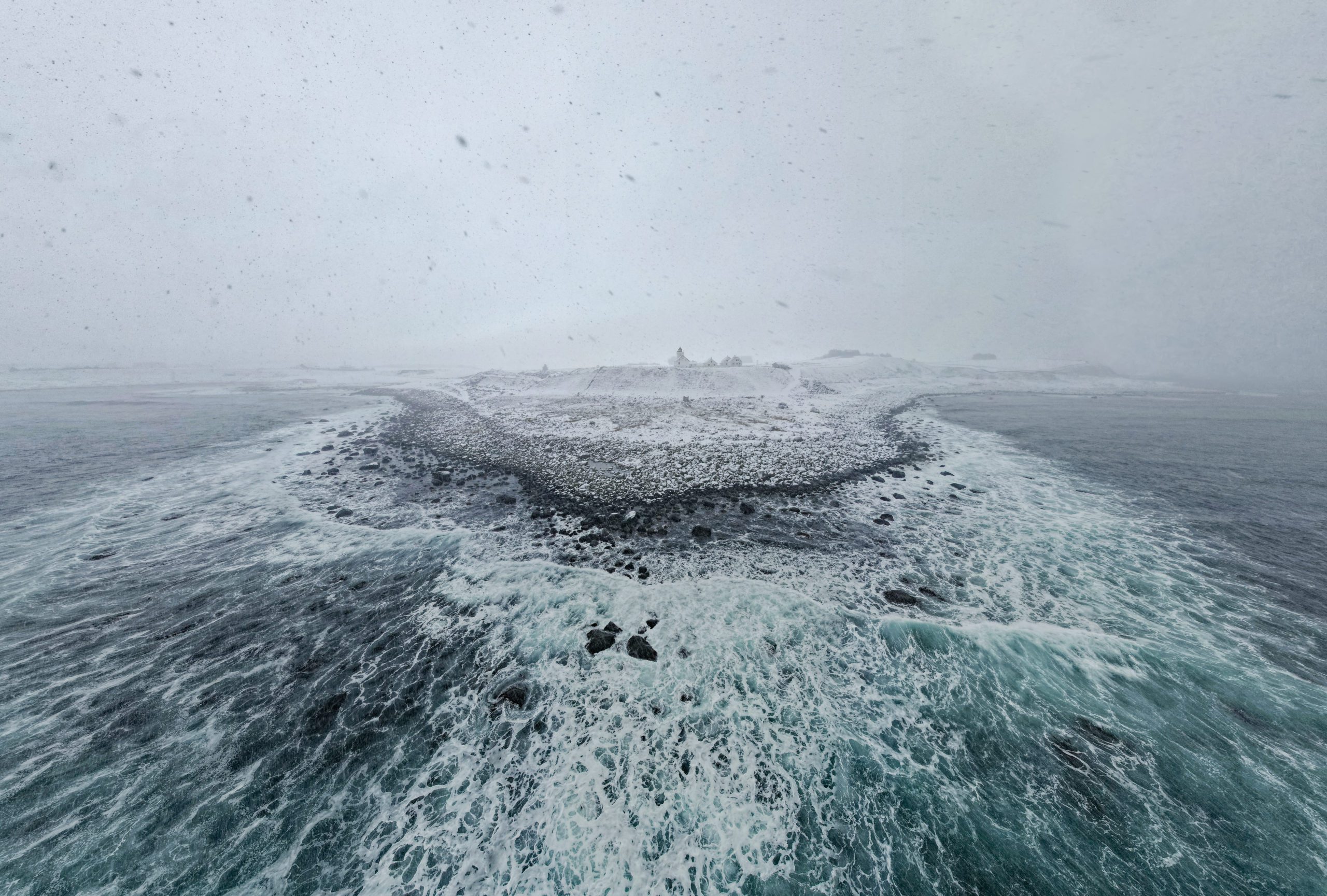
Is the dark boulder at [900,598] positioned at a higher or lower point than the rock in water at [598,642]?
higher

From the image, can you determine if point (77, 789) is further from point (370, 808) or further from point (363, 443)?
point (363, 443)

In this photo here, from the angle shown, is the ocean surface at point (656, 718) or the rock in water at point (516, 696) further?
the rock in water at point (516, 696)

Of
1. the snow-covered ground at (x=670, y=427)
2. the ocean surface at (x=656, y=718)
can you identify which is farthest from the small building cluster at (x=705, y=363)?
the ocean surface at (x=656, y=718)

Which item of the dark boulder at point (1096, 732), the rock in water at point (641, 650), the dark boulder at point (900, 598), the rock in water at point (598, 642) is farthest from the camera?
the dark boulder at point (900, 598)

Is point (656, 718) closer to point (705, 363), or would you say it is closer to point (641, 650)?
point (641, 650)

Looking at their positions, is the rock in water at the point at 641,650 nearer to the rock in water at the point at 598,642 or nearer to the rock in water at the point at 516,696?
the rock in water at the point at 598,642

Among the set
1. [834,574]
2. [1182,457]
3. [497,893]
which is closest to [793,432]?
[834,574]

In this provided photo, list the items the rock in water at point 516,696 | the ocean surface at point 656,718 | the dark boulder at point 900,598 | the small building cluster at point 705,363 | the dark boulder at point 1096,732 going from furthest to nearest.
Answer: the small building cluster at point 705,363 → the dark boulder at point 900,598 → the rock in water at point 516,696 → the dark boulder at point 1096,732 → the ocean surface at point 656,718

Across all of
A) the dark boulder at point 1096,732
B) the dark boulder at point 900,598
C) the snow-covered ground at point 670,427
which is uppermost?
the snow-covered ground at point 670,427
